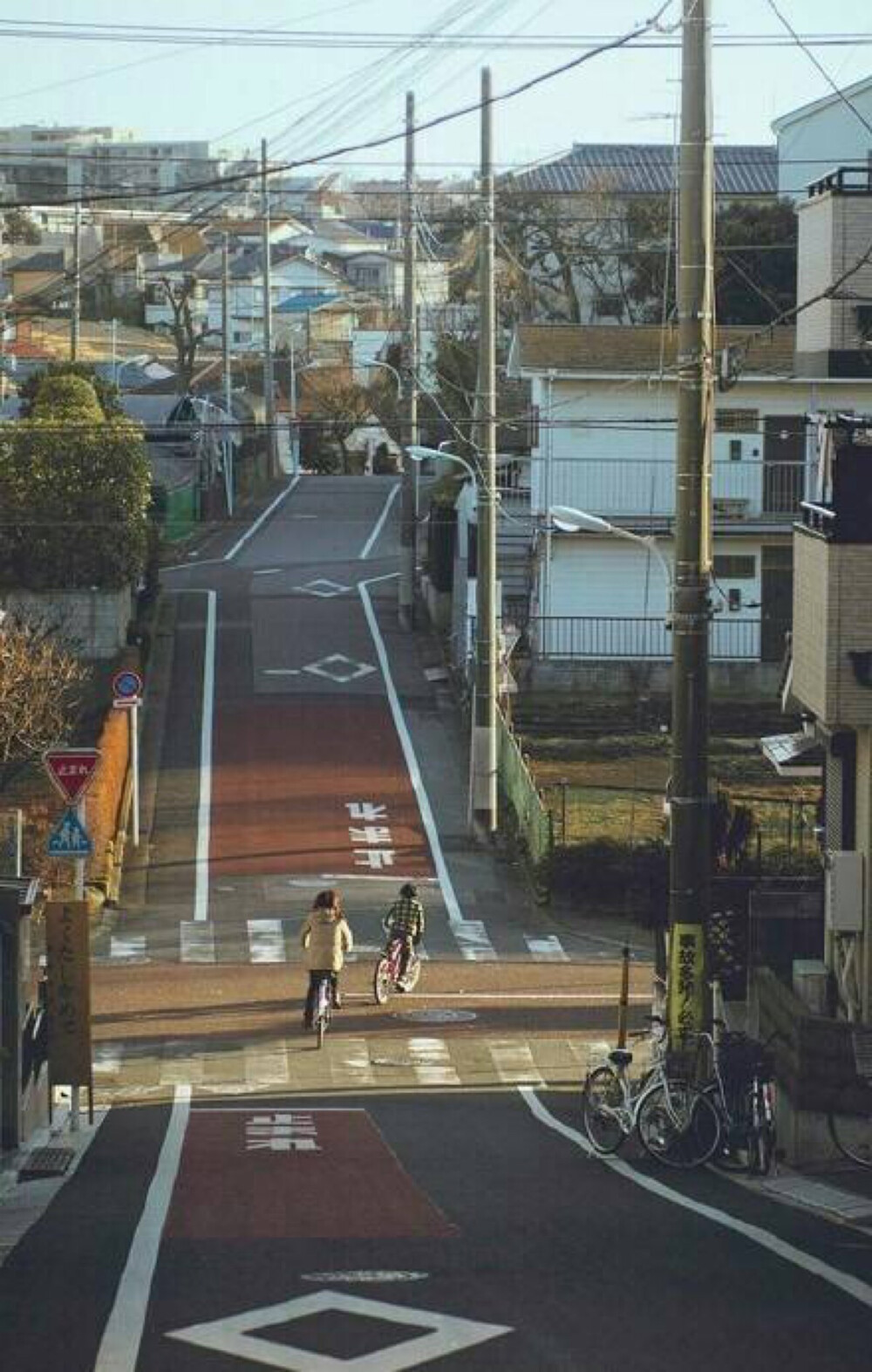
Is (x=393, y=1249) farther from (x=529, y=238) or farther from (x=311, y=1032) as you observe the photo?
(x=529, y=238)

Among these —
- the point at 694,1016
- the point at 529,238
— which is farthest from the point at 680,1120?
the point at 529,238

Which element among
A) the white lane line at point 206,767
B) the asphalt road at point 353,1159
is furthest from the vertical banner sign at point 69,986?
the white lane line at point 206,767

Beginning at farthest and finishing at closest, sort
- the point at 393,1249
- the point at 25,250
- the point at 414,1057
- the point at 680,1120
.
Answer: the point at 25,250 < the point at 414,1057 < the point at 680,1120 < the point at 393,1249

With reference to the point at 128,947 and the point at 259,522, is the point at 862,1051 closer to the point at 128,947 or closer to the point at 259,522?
the point at 128,947

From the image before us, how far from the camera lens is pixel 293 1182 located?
1570 centimetres

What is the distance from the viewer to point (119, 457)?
44594mm

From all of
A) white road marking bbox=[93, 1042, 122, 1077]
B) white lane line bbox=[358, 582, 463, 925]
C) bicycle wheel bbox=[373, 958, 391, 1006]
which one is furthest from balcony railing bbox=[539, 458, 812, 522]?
white road marking bbox=[93, 1042, 122, 1077]

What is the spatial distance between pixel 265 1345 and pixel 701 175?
10.6m

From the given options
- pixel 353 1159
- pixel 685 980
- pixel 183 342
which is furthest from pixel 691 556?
pixel 183 342

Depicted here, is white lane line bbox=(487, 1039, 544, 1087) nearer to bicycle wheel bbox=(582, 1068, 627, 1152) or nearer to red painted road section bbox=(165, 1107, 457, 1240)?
red painted road section bbox=(165, 1107, 457, 1240)

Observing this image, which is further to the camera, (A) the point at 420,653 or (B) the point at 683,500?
(A) the point at 420,653

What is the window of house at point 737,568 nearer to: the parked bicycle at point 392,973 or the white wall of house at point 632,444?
the white wall of house at point 632,444

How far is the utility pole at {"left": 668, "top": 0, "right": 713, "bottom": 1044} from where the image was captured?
1745 centimetres

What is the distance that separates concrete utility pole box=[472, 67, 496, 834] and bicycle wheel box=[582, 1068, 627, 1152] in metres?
18.3
